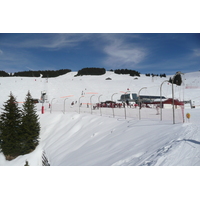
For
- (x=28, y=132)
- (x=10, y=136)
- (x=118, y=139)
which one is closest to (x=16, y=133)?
(x=10, y=136)

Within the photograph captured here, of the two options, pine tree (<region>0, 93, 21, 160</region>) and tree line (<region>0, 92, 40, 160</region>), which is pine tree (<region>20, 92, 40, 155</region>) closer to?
tree line (<region>0, 92, 40, 160</region>)

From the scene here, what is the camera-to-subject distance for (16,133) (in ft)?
51.7

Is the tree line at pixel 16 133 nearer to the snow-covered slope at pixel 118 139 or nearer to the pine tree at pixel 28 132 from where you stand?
the pine tree at pixel 28 132

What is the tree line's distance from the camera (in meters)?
15.1

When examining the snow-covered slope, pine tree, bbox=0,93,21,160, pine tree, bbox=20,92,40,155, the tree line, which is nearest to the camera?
the snow-covered slope

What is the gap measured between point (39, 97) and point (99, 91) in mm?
14842

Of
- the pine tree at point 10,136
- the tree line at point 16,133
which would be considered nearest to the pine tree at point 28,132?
the tree line at point 16,133

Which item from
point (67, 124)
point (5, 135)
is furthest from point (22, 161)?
point (67, 124)

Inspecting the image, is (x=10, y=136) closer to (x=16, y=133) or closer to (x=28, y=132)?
(x=16, y=133)

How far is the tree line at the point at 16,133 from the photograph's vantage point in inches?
594

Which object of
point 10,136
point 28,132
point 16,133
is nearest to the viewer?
point 10,136

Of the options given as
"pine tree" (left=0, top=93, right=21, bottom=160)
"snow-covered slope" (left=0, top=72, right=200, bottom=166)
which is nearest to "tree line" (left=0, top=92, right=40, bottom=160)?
"pine tree" (left=0, top=93, right=21, bottom=160)

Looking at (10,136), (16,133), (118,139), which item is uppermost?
(118,139)

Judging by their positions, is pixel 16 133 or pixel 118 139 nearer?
pixel 118 139
